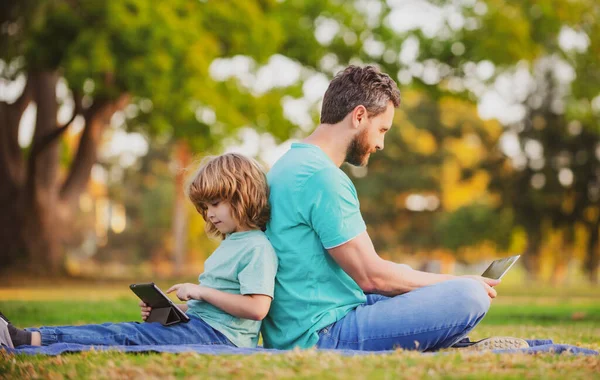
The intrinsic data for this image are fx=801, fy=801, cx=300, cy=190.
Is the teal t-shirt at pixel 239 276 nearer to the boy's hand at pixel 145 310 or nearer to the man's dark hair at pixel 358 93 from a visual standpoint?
the boy's hand at pixel 145 310

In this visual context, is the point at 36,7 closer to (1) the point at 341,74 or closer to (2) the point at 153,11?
(2) the point at 153,11

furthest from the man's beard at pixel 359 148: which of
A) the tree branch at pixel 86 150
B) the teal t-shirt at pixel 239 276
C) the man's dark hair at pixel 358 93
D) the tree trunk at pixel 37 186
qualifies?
the tree branch at pixel 86 150

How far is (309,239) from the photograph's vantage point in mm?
4293

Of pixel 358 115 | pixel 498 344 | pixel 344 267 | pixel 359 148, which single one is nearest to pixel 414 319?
pixel 344 267

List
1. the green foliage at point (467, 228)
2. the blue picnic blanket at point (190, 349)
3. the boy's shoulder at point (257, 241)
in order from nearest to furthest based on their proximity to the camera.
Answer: the blue picnic blanket at point (190, 349) → the boy's shoulder at point (257, 241) → the green foliage at point (467, 228)

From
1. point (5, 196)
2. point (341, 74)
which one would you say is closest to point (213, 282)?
point (341, 74)

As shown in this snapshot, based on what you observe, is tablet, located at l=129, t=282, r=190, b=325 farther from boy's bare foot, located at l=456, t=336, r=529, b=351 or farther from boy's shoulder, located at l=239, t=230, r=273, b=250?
boy's bare foot, located at l=456, t=336, r=529, b=351

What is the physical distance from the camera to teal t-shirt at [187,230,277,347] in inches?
165

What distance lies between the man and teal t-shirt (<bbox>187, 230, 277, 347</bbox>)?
0.12 metres

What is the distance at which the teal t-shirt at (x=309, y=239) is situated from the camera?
416cm

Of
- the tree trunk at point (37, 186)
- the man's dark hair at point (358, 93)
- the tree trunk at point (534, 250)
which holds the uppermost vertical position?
the man's dark hair at point (358, 93)

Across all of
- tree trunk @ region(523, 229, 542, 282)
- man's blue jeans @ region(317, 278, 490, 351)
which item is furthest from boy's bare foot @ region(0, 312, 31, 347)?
tree trunk @ region(523, 229, 542, 282)

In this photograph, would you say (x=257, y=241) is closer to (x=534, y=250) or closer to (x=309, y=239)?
(x=309, y=239)

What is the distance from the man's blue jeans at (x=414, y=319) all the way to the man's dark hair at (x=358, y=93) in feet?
3.42
